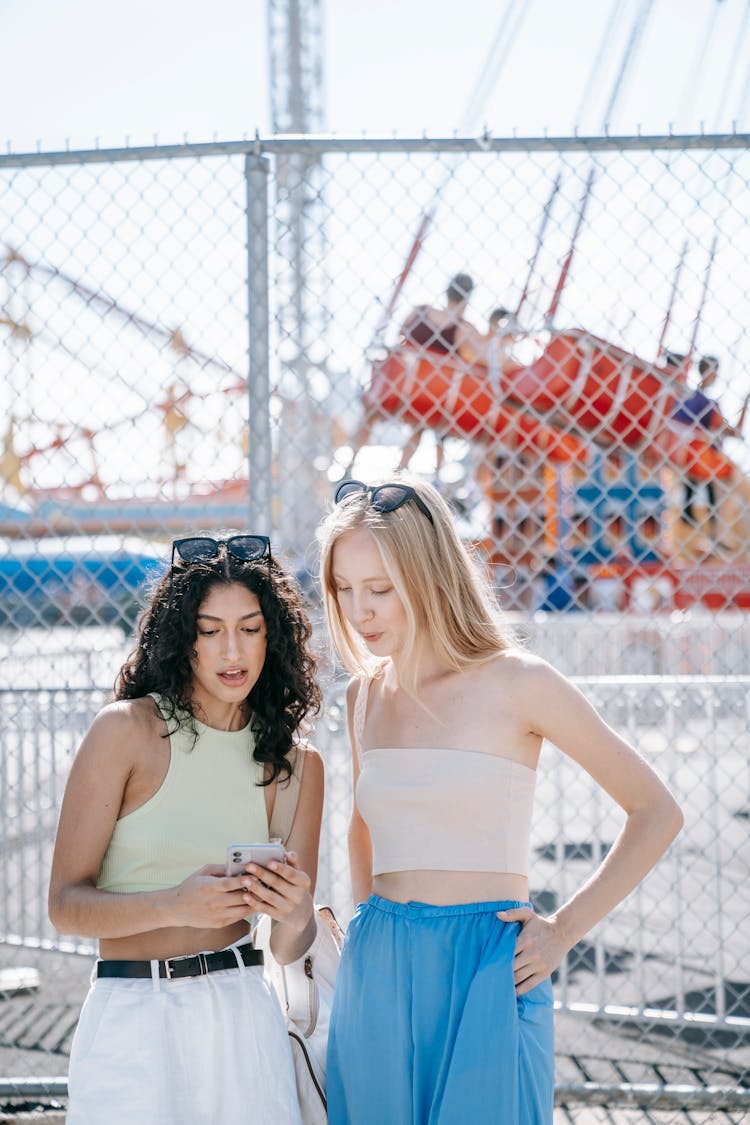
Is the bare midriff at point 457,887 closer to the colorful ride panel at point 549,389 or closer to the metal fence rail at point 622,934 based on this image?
the metal fence rail at point 622,934

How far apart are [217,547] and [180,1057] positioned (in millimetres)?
974

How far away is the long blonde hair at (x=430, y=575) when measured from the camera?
203 centimetres

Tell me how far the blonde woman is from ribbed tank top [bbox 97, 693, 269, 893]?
9.6 inches

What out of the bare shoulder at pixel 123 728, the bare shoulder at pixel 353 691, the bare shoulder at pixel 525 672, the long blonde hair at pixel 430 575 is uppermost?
the long blonde hair at pixel 430 575

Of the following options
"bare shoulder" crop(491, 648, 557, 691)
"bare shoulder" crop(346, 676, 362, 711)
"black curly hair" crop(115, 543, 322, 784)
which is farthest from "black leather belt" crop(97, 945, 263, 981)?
"bare shoulder" crop(491, 648, 557, 691)

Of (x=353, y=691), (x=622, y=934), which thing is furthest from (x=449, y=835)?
(x=622, y=934)

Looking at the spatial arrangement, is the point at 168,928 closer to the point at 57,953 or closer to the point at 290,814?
the point at 290,814

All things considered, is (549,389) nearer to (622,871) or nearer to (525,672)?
(525,672)

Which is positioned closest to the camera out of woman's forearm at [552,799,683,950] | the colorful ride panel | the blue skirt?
the blue skirt

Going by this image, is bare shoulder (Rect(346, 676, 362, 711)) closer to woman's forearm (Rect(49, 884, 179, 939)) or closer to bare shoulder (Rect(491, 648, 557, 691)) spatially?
bare shoulder (Rect(491, 648, 557, 691))

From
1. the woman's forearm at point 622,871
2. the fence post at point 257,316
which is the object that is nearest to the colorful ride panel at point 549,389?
the fence post at point 257,316

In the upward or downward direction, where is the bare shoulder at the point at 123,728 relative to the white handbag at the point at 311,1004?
upward

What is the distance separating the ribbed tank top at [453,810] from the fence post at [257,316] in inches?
51.1

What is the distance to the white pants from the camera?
6.11 feet
